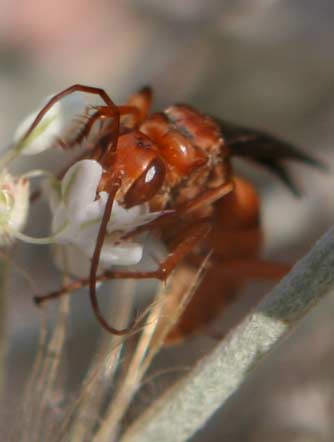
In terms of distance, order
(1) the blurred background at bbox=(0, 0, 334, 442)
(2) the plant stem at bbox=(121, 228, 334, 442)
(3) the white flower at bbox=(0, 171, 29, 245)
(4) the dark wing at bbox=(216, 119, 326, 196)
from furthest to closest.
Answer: (1) the blurred background at bbox=(0, 0, 334, 442) < (4) the dark wing at bbox=(216, 119, 326, 196) < (3) the white flower at bbox=(0, 171, 29, 245) < (2) the plant stem at bbox=(121, 228, 334, 442)

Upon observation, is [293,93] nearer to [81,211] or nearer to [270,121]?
[270,121]

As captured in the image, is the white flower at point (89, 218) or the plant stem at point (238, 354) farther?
the white flower at point (89, 218)

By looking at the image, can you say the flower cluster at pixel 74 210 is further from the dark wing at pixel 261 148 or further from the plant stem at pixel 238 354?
the dark wing at pixel 261 148

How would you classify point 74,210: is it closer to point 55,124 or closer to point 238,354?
point 55,124

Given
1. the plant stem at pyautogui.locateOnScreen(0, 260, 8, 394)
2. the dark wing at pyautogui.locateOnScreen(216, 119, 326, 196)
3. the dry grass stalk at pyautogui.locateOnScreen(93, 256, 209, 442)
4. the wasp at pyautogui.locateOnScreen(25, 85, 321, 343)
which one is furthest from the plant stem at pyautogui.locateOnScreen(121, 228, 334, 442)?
the dark wing at pyautogui.locateOnScreen(216, 119, 326, 196)

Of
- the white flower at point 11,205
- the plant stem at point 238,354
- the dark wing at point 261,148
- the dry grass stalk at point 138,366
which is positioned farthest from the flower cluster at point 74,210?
the dark wing at point 261,148

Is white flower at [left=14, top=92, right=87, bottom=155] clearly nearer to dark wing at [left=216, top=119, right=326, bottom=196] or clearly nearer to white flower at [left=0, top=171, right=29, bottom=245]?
white flower at [left=0, top=171, right=29, bottom=245]

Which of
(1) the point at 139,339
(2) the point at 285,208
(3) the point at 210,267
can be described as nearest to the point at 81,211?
(1) the point at 139,339
